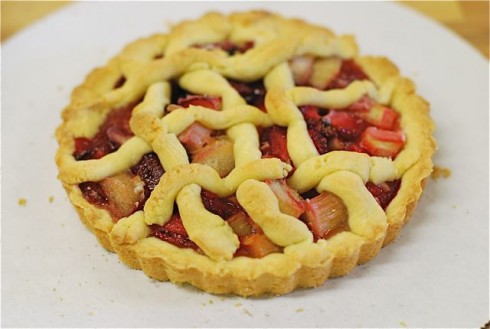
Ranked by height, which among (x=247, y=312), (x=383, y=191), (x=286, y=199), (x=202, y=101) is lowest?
(x=247, y=312)

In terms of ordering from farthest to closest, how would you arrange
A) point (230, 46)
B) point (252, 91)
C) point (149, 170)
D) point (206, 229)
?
point (230, 46) → point (252, 91) → point (149, 170) → point (206, 229)

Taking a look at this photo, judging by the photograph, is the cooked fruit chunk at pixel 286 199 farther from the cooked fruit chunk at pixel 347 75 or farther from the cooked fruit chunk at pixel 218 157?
the cooked fruit chunk at pixel 347 75

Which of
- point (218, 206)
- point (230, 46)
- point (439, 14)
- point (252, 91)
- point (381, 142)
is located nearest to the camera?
point (218, 206)

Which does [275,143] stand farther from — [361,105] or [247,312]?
[247,312]

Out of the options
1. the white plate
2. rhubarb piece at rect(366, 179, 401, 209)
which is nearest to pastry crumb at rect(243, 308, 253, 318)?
the white plate

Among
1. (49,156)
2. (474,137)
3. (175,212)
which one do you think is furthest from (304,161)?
(49,156)

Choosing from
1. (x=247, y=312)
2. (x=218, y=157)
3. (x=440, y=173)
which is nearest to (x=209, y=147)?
(x=218, y=157)

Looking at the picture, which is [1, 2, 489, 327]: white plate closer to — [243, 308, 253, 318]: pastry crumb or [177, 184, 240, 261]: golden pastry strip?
[243, 308, 253, 318]: pastry crumb

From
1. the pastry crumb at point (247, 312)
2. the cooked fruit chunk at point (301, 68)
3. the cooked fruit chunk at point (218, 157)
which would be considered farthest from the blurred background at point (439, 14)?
the pastry crumb at point (247, 312)
